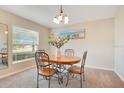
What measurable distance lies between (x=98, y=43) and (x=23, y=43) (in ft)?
10.6

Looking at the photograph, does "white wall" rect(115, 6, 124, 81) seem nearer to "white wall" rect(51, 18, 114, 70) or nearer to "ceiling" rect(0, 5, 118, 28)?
"ceiling" rect(0, 5, 118, 28)

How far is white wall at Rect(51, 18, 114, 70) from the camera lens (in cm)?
486

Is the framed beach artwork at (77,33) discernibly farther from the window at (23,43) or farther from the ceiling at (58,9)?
the window at (23,43)

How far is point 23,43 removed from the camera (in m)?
4.90

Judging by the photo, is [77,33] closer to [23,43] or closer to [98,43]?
[98,43]

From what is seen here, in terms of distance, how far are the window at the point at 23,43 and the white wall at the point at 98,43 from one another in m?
2.05

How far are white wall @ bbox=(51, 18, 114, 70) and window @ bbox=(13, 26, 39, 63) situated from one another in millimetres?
2049

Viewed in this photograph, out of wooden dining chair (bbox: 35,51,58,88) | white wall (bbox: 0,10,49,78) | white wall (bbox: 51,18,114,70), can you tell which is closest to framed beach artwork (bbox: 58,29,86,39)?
white wall (bbox: 51,18,114,70)

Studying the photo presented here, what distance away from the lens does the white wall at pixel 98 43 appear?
4.86m

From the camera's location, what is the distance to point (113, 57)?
478 centimetres

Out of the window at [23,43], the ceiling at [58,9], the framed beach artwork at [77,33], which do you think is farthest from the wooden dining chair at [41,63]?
the framed beach artwork at [77,33]

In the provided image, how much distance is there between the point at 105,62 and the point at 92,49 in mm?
801
